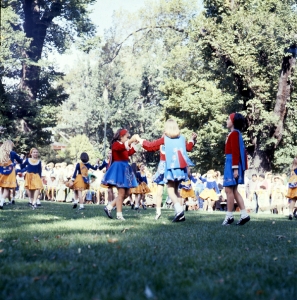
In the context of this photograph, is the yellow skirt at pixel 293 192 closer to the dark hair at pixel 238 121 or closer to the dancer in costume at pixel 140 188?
the dark hair at pixel 238 121

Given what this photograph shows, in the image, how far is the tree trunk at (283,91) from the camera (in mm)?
26734

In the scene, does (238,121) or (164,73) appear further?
(164,73)

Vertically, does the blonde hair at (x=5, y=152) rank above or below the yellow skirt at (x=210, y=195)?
above

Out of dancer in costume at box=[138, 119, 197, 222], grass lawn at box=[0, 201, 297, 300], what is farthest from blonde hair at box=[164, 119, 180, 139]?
grass lawn at box=[0, 201, 297, 300]

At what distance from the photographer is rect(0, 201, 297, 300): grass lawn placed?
3332mm

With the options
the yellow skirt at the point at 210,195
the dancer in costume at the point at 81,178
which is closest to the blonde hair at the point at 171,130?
the dancer in costume at the point at 81,178

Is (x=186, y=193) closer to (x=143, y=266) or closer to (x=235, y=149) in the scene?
(x=235, y=149)

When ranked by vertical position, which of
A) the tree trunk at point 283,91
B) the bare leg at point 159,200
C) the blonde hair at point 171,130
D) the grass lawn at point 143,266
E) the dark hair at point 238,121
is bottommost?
the grass lawn at point 143,266

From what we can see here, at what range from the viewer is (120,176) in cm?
1041

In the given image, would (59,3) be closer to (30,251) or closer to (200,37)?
(200,37)

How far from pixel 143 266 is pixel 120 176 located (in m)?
6.11

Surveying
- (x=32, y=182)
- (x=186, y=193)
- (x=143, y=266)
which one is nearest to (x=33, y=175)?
(x=32, y=182)

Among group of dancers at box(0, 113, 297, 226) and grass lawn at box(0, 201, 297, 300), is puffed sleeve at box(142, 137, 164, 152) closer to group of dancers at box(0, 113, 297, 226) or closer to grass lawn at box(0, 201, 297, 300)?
group of dancers at box(0, 113, 297, 226)

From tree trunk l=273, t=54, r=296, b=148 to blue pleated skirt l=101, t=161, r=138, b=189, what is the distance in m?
18.3
